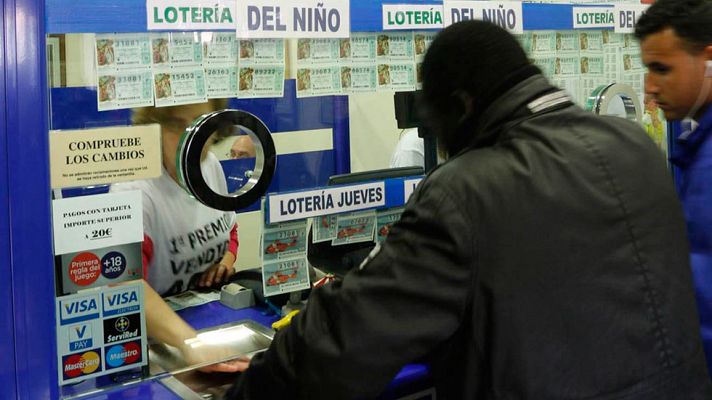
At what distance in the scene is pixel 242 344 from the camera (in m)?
1.73

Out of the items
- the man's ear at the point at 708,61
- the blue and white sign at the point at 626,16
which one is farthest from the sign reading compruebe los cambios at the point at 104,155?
the blue and white sign at the point at 626,16

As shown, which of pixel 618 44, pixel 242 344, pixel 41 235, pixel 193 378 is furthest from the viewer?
pixel 618 44

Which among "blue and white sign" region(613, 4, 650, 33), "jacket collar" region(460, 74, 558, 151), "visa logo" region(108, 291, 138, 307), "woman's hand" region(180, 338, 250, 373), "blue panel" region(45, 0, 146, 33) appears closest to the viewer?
"jacket collar" region(460, 74, 558, 151)

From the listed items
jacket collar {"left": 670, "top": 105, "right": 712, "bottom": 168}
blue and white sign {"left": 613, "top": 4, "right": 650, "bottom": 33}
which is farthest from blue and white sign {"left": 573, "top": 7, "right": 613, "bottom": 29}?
jacket collar {"left": 670, "top": 105, "right": 712, "bottom": 168}

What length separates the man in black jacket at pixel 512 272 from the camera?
1176 mm

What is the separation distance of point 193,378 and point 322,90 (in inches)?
27.4

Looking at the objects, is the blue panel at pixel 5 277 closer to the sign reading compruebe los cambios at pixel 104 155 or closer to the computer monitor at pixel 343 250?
the sign reading compruebe los cambios at pixel 104 155

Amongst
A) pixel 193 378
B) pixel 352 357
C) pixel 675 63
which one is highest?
pixel 675 63

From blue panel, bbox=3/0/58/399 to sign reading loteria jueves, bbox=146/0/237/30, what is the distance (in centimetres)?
22

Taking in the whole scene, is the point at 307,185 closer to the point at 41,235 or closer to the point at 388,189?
the point at 388,189

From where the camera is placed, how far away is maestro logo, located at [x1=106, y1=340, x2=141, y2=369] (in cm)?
152

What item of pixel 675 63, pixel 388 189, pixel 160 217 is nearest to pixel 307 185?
pixel 388 189

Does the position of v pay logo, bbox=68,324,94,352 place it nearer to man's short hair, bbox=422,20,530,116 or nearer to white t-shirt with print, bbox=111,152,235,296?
white t-shirt with print, bbox=111,152,235,296

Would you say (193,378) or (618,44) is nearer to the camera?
(193,378)
